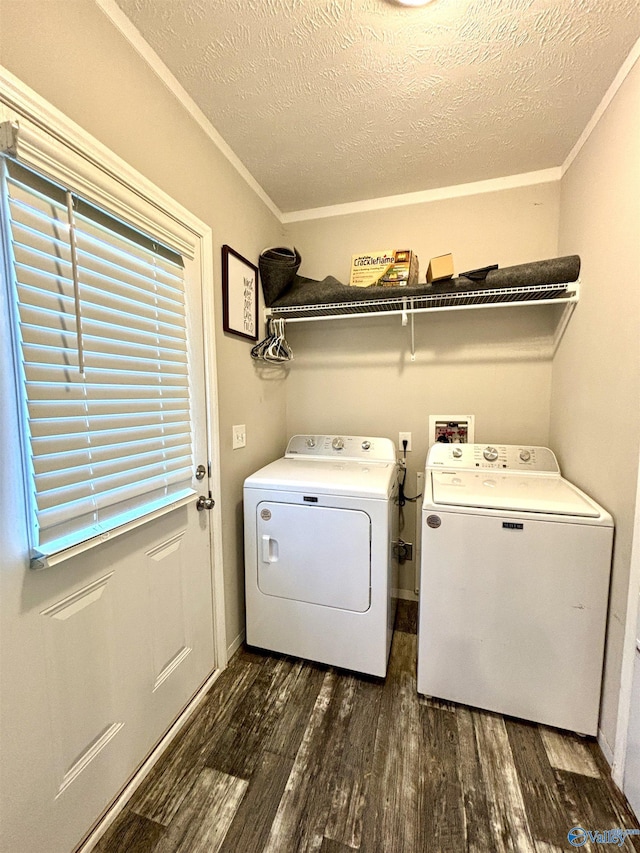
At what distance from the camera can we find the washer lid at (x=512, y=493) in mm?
1305

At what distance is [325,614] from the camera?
1.62 m

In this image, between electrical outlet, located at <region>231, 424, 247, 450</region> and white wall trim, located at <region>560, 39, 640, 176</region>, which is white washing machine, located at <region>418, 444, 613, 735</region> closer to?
electrical outlet, located at <region>231, 424, 247, 450</region>

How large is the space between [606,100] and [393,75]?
2.76ft

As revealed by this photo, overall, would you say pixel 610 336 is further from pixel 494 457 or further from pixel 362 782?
pixel 362 782

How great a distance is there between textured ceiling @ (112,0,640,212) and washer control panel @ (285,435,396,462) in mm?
1448

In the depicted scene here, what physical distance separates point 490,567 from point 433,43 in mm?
1877

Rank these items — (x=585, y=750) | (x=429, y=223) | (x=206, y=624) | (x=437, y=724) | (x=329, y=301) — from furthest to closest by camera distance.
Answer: (x=429, y=223) → (x=329, y=301) → (x=206, y=624) → (x=437, y=724) → (x=585, y=750)

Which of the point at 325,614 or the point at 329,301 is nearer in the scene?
the point at 325,614

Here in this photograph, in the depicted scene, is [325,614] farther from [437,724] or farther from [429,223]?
[429,223]

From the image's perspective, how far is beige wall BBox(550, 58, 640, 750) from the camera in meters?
1.15

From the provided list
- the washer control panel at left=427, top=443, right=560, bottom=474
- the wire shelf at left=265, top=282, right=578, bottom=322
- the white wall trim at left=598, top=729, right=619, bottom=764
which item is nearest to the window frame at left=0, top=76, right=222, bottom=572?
the wire shelf at left=265, top=282, right=578, bottom=322

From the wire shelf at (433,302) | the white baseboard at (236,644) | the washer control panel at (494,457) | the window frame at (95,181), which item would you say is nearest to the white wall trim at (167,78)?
the window frame at (95,181)

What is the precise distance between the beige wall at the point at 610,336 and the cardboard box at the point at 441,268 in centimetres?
56

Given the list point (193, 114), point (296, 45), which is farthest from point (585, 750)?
point (193, 114)
